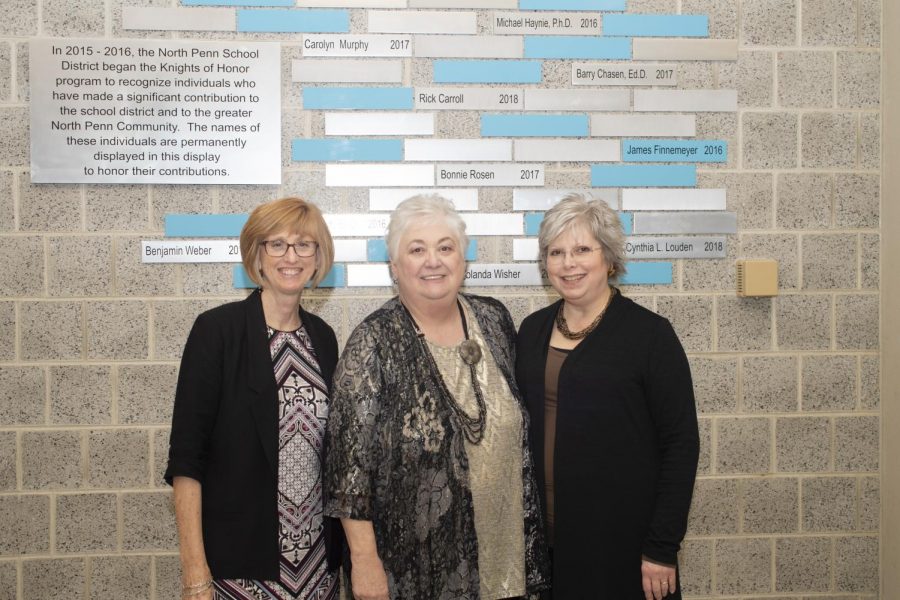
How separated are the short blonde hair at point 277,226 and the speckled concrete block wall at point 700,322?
70cm

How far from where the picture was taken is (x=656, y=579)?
1.99 metres

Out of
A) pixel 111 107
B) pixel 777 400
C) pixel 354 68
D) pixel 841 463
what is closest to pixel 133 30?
pixel 111 107

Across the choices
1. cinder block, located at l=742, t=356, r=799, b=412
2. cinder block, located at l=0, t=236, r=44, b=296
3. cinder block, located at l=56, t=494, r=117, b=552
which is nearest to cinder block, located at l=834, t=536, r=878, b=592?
cinder block, located at l=742, t=356, r=799, b=412

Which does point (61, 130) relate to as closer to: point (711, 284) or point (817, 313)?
point (711, 284)

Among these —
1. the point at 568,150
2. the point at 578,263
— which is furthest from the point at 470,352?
the point at 568,150

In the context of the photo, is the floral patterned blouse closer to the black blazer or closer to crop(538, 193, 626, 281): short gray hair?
the black blazer

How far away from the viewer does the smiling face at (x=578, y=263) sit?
2.08 meters

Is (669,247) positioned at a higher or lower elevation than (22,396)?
higher

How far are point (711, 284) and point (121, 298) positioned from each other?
234 centimetres

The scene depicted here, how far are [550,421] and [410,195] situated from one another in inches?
44.3

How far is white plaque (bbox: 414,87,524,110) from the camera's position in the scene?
2.73m

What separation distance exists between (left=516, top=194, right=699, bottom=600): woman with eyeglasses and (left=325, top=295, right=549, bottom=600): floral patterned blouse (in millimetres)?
293

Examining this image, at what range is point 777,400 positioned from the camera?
2.87m

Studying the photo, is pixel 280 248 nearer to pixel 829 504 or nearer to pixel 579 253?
pixel 579 253
